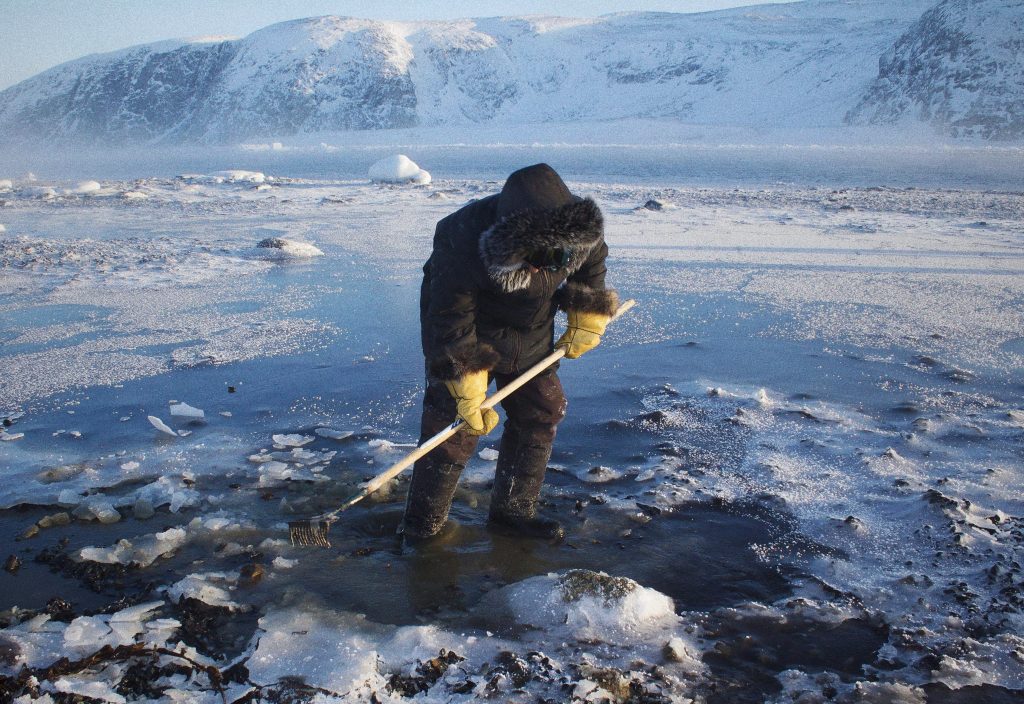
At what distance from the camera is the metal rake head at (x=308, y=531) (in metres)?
2.49

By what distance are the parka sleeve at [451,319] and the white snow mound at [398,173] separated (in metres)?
19.3

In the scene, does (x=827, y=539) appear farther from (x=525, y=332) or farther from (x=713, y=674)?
(x=525, y=332)

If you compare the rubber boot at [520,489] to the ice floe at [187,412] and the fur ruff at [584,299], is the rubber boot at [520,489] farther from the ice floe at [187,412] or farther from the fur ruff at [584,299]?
the ice floe at [187,412]

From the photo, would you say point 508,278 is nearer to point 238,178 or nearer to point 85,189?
point 85,189

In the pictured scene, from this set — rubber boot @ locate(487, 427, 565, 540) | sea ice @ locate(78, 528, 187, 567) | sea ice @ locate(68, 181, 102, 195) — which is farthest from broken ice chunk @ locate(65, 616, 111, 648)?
sea ice @ locate(68, 181, 102, 195)

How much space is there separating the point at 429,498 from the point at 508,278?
96cm

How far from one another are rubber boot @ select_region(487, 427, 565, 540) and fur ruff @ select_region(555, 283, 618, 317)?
0.56m

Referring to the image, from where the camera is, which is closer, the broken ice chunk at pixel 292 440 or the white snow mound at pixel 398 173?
the broken ice chunk at pixel 292 440

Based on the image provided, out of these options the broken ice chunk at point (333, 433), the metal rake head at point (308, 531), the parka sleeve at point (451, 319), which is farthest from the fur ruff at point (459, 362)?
the broken ice chunk at point (333, 433)

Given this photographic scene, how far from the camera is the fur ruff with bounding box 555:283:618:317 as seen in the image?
2582mm

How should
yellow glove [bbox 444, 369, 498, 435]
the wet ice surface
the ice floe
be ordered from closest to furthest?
the wet ice surface, yellow glove [bbox 444, 369, 498, 435], the ice floe

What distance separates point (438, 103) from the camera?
11650 centimetres

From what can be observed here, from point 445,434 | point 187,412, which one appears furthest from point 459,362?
point 187,412

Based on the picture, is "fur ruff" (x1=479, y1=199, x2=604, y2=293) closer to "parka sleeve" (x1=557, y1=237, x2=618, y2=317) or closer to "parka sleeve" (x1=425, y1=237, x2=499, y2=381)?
"parka sleeve" (x1=425, y1=237, x2=499, y2=381)
